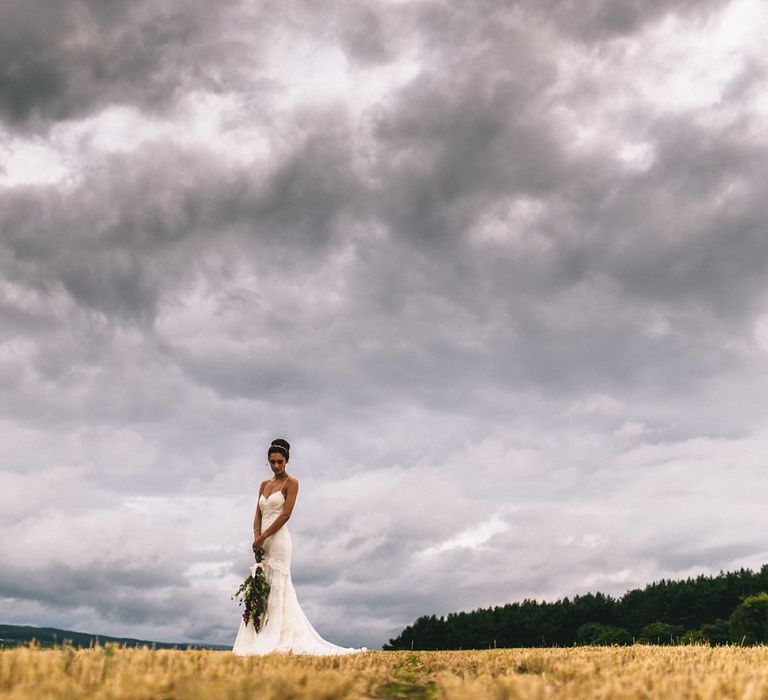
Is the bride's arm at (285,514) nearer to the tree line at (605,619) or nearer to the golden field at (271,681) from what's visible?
the golden field at (271,681)

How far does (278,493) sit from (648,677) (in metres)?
8.74

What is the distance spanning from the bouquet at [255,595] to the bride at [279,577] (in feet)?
0.52

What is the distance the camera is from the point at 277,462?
1503cm

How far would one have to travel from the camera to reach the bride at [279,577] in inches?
582

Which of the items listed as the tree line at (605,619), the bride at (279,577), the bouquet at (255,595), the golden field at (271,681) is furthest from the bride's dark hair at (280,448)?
the tree line at (605,619)

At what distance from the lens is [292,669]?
7617mm

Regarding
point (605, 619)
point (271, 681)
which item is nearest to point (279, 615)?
point (271, 681)

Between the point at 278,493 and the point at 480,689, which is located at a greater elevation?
the point at 278,493

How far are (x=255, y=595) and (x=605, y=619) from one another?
52494 mm

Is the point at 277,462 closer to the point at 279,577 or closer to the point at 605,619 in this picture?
the point at 279,577

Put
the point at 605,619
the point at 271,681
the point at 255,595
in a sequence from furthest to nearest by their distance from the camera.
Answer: the point at 605,619, the point at 255,595, the point at 271,681

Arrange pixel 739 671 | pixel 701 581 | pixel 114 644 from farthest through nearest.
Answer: pixel 701 581 → pixel 739 671 → pixel 114 644

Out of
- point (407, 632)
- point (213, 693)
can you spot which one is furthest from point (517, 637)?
point (213, 693)

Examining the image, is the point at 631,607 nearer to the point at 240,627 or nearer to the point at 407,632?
the point at 407,632
